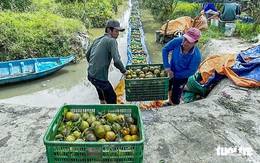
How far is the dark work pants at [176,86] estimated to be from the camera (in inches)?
172

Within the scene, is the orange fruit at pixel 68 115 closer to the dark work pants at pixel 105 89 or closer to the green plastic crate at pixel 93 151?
the green plastic crate at pixel 93 151

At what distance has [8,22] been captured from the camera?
858 centimetres

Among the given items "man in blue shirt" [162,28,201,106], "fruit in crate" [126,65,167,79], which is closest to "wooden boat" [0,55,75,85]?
"fruit in crate" [126,65,167,79]

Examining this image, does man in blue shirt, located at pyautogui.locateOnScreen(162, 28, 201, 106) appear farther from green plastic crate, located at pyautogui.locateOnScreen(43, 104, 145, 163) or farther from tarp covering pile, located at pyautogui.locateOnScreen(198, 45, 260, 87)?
green plastic crate, located at pyautogui.locateOnScreen(43, 104, 145, 163)

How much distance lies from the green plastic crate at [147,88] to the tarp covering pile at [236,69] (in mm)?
2002

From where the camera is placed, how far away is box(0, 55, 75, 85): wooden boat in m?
6.93

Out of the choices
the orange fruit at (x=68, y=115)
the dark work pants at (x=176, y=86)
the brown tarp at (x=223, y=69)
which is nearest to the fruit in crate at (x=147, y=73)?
the dark work pants at (x=176, y=86)

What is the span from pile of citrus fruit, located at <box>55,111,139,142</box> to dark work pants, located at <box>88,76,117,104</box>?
Result: 4.78ft

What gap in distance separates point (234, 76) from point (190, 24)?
7142 mm

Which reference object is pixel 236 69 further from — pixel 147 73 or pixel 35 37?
pixel 35 37

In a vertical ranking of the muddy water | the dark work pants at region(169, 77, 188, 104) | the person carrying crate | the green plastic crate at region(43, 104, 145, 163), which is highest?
the person carrying crate

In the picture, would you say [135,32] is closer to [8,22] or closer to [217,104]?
[8,22]

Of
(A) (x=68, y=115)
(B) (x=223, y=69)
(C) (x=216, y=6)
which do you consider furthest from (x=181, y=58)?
(C) (x=216, y=6)

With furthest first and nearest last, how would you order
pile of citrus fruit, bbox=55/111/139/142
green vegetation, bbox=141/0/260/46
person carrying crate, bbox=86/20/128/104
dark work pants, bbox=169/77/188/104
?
green vegetation, bbox=141/0/260/46 < dark work pants, bbox=169/77/188/104 < person carrying crate, bbox=86/20/128/104 < pile of citrus fruit, bbox=55/111/139/142
